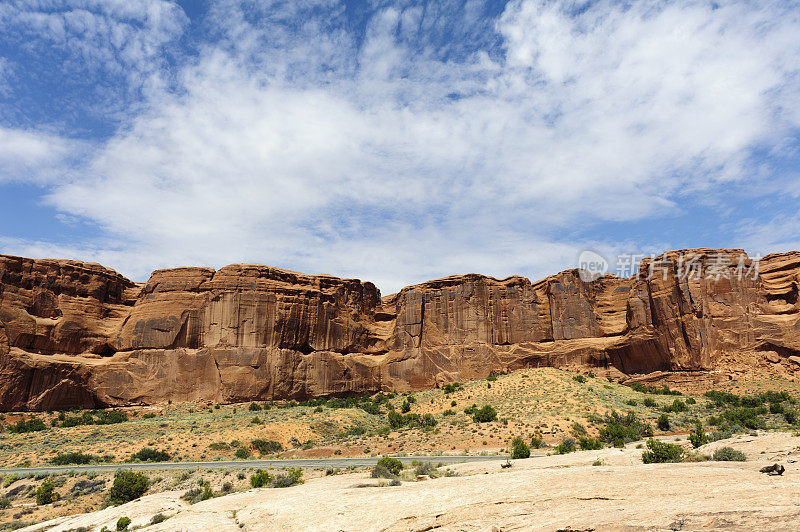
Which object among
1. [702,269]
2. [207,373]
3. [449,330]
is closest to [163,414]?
[207,373]

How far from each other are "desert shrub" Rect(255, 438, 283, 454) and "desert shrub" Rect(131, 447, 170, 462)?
6307 millimetres

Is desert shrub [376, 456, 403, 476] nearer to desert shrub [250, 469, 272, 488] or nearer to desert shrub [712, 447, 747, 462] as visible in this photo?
desert shrub [250, 469, 272, 488]

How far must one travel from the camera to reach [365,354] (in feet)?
226

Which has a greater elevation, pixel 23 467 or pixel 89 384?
pixel 89 384

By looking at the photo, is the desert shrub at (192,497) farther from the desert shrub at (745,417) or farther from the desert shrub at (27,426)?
the desert shrub at (27,426)

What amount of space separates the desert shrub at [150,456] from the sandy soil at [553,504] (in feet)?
82.7

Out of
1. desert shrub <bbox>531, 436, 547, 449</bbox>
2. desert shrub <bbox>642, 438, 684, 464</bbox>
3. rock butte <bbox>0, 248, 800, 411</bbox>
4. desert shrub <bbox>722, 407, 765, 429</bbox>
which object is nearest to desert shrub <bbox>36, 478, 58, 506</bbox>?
desert shrub <bbox>531, 436, 547, 449</bbox>

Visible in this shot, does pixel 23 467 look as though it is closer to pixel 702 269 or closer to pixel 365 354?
pixel 365 354

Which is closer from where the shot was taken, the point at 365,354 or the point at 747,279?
the point at 747,279

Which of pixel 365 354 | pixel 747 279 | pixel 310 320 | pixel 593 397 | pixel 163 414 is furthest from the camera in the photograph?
pixel 365 354

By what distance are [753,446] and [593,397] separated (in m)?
31.2

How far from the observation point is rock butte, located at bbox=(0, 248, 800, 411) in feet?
175

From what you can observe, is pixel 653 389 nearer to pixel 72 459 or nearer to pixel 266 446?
pixel 266 446

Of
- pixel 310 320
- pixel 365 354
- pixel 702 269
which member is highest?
pixel 702 269
